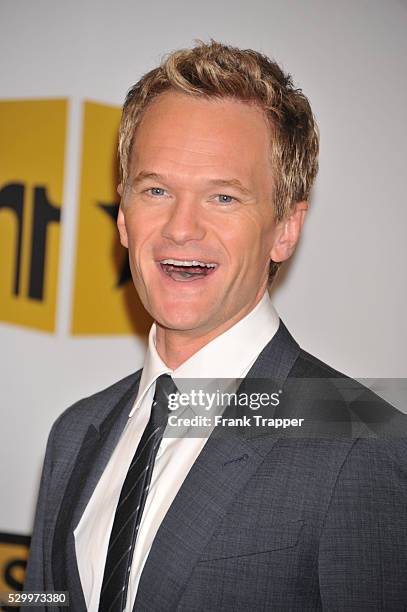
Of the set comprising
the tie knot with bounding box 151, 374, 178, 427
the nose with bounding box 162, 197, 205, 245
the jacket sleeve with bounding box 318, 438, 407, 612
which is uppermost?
the nose with bounding box 162, 197, 205, 245

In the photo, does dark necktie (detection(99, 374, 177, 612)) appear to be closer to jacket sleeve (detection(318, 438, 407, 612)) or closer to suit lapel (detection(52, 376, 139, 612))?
suit lapel (detection(52, 376, 139, 612))

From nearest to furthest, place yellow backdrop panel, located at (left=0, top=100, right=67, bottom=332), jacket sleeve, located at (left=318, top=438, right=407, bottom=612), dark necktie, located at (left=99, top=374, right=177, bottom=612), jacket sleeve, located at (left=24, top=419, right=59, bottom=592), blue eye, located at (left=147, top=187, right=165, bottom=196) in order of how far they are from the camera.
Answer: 1. jacket sleeve, located at (left=318, top=438, right=407, bottom=612)
2. dark necktie, located at (left=99, top=374, right=177, bottom=612)
3. blue eye, located at (left=147, top=187, right=165, bottom=196)
4. jacket sleeve, located at (left=24, top=419, right=59, bottom=592)
5. yellow backdrop panel, located at (left=0, top=100, right=67, bottom=332)

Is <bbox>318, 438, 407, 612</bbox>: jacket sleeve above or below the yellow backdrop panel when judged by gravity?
below

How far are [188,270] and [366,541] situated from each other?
51cm

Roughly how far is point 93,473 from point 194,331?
0.33 meters

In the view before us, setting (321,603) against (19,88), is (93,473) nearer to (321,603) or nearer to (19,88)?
(321,603)

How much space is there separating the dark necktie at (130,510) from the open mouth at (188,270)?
200 mm

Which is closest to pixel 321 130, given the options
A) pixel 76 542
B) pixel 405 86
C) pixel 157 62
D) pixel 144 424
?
pixel 405 86

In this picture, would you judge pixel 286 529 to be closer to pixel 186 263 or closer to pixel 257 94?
pixel 186 263

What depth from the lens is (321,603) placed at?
0.94 meters

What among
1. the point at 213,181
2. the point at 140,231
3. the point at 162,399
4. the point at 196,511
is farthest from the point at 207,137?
the point at 196,511

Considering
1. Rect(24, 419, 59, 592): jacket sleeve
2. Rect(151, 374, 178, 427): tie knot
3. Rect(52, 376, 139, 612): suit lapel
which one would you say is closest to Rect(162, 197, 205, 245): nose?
Rect(151, 374, 178, 427): tie knot

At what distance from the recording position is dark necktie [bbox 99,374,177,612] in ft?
3.41

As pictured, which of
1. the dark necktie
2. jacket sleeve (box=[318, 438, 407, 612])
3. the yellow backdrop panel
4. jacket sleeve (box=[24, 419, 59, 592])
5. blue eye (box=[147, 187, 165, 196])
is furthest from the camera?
the yellow backdrop panel
